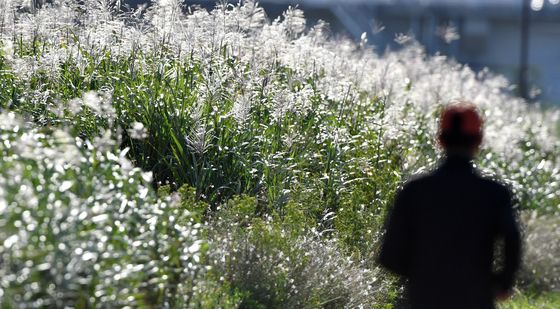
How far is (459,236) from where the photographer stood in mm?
5457

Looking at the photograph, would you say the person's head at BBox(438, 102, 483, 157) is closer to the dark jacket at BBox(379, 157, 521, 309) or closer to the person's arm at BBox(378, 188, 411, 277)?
the dark jacket at BBox(379, 157, 521, 309)

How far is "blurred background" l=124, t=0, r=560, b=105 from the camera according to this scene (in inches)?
2110

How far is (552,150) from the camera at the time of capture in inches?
658

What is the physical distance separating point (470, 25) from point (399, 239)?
68.4 meters

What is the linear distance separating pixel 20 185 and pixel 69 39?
556cm

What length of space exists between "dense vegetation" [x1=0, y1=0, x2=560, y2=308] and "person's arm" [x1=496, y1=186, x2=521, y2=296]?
1728 mm

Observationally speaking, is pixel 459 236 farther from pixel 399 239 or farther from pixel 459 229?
pixel 399 239

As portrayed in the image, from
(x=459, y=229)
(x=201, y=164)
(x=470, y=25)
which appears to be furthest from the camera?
(x=470, y=25)

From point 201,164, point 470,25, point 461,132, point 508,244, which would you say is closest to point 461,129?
point 461,132

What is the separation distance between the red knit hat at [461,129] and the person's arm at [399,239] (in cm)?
32

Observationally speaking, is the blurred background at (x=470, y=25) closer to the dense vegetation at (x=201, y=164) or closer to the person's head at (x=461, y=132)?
the dense vegetation at (x=201, y=164)

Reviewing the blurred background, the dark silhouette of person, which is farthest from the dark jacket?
the blurred background

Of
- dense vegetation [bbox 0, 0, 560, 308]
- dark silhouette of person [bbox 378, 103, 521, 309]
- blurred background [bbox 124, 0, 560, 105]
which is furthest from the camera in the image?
blurred background [bbox 124, 0, 560, 105]

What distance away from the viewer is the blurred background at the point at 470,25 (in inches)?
2110
